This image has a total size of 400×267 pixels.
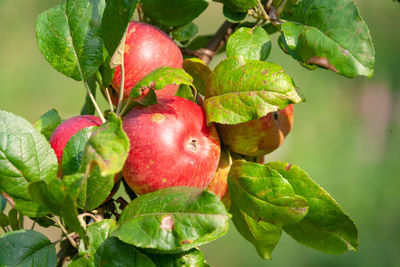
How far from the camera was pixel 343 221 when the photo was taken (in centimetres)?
61

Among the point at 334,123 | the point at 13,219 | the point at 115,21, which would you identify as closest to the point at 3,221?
the point at 13,219

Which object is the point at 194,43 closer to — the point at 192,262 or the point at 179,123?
the point at 179,123

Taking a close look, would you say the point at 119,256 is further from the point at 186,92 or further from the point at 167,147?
the point at 186,92

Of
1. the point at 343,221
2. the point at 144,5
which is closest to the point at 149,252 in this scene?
the point at 343,221

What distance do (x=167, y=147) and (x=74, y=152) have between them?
0.12 m

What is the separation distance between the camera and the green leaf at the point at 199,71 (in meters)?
0.66

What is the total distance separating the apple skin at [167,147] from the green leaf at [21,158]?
0.10 meters

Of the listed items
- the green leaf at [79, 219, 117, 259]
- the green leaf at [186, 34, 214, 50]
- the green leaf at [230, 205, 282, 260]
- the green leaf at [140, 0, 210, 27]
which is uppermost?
the green leaf at [140, 0, 210, 27]

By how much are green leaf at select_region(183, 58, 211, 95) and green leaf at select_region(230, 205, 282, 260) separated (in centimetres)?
20

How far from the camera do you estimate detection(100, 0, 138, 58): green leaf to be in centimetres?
53

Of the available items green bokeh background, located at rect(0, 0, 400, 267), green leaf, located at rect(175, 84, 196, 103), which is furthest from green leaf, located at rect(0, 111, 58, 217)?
green bokeh background, located at rect(0, 0, 400, 267)

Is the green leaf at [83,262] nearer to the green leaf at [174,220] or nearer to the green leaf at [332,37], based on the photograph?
the green leaf at [174,220]

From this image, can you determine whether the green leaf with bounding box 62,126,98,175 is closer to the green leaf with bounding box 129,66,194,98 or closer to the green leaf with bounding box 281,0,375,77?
the green leaf with bounding box 129,66,194,98

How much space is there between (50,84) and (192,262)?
2.51 m
